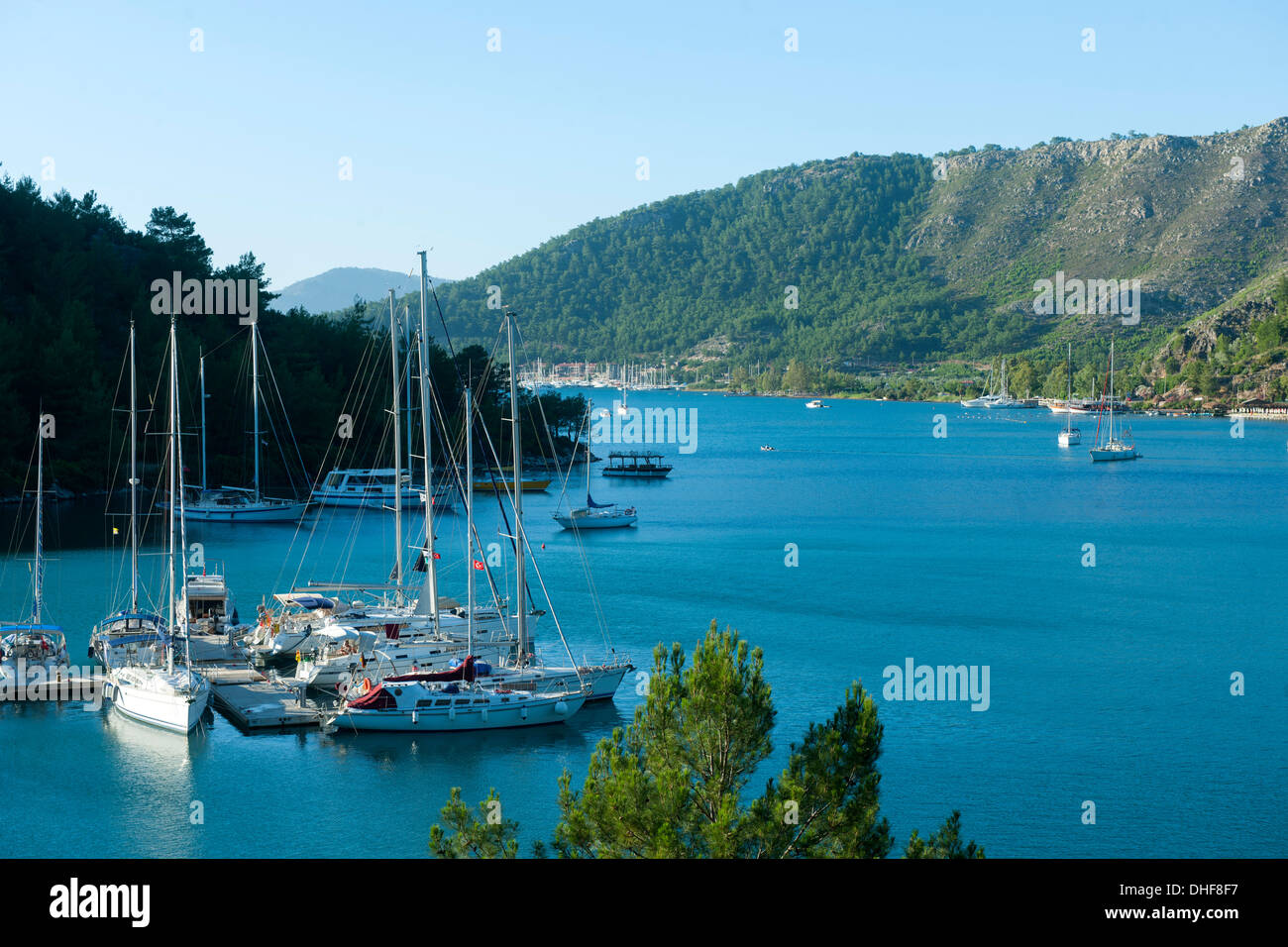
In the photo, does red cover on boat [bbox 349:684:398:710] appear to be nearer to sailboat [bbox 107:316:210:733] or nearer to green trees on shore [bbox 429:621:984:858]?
sailboat [bbox 107:316:210:733]

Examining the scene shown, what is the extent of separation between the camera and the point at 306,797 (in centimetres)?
2112

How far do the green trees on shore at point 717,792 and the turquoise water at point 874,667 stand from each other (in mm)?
6832

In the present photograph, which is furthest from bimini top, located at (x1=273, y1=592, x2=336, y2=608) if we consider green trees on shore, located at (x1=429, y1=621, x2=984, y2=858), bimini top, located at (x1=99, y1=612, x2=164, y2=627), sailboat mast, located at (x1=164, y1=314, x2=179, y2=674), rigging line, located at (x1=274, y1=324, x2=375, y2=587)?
green trees on shore, located at (x1=429, y1=621, x2=984, y2=858)

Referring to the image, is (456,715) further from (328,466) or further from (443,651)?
(328,466)

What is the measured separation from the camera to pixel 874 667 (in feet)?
106

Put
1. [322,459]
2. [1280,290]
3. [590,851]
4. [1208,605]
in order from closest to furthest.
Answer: [590,851]
[1208,605]
[322,459]
[1280,290]

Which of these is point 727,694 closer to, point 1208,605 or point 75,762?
point 75,762

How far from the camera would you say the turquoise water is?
20.6 m

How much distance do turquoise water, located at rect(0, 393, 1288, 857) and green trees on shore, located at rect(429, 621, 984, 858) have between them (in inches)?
269

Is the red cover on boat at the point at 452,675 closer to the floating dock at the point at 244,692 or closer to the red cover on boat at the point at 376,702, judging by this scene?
the red cover on boat at the point at 376,702

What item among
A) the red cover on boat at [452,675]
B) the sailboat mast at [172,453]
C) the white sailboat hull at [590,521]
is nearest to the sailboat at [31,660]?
the sailboat mast at [172,453]

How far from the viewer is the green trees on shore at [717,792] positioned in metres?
12.5
